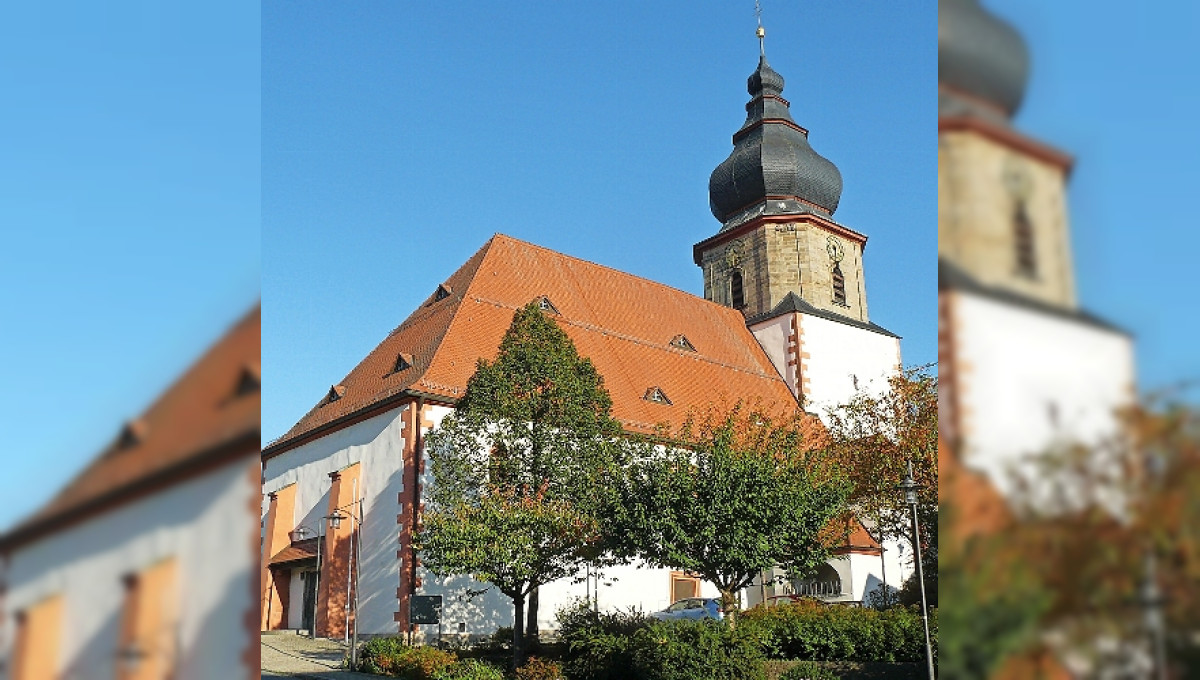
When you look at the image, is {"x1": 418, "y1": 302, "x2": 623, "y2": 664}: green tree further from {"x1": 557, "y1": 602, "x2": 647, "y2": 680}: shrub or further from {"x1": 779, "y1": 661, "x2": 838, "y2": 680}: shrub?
{"x1": 779, "y1": 661, "x2": 838, "y2": 680}: shrub

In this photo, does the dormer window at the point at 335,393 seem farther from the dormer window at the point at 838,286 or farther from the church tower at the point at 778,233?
the dormer window at the point at 838,286

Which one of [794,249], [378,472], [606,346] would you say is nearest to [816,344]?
[794,249]

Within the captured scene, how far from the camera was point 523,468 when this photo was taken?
1969cm

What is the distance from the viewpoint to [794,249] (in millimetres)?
38969

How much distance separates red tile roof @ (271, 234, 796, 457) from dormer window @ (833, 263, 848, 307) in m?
4.34

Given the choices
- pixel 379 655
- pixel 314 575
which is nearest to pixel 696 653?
pixel 379 655

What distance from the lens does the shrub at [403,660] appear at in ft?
54.6

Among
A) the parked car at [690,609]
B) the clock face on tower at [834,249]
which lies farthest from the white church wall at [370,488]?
the clock face on tower at [834,249]
